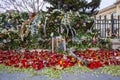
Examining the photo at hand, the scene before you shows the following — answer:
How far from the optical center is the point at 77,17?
7.68m

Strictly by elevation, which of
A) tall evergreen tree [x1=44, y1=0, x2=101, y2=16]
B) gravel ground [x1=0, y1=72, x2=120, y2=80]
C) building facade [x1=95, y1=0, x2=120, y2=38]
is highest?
tall evergreen tree [x1=44, y1=0, x2=101, y2=16]

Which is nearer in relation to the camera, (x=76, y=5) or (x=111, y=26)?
(x=111, y=26)

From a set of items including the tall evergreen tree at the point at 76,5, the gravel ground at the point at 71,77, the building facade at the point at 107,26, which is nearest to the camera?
the gravel ground at the point at 71,77

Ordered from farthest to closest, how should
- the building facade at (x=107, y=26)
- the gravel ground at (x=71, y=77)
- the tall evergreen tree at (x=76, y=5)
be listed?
1. the tall evergreen tree at (x=76, y=5)
2. the building facade at (x=107, y=26)
3. the gravel ground at (x=71, y=77)

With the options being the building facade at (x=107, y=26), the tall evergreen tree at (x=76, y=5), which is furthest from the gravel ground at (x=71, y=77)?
the tall evergreen tree at (x=76, y=5)

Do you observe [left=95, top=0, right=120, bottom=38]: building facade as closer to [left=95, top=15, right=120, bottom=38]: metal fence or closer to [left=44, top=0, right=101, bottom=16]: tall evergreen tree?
[left=95, top=15, right=120, bottom=38]: metal fence

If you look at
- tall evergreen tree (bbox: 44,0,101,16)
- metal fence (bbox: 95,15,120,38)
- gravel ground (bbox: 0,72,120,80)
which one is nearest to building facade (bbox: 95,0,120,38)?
metal fence (bbox: 95,15,120,38)

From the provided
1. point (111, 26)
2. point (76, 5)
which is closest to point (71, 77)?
point (111, 26)

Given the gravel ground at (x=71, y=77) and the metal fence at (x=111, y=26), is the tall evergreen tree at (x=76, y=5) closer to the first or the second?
the metal fence at (x=111, y=26)

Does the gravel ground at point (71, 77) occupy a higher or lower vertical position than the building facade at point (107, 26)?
lower

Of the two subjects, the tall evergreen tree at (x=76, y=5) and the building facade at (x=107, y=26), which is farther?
the tall evergreen tree at (x=76, y=5)

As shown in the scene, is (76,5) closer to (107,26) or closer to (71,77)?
(107,26)

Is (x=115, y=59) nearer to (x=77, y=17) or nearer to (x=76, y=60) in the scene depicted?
(x=76, y=60)

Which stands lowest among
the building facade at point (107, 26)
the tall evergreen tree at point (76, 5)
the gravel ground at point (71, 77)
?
the gravel ground at point (71, 77)
